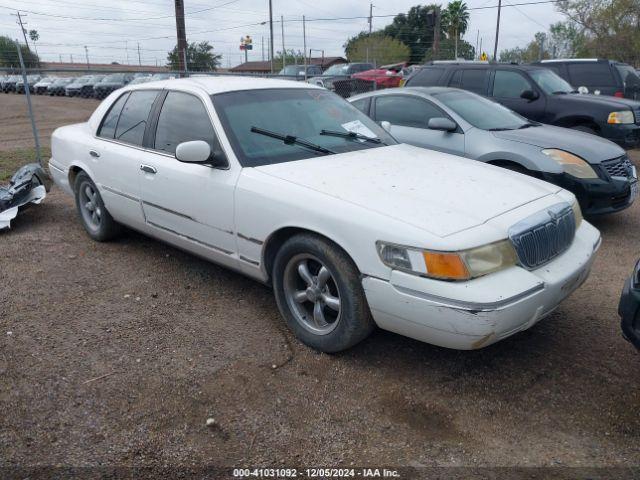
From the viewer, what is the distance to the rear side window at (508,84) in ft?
28.0

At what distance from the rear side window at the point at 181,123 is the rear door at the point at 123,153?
0.22 metres

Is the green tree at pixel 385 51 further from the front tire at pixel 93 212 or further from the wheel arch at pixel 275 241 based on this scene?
the wheel arch at pixel 275 241

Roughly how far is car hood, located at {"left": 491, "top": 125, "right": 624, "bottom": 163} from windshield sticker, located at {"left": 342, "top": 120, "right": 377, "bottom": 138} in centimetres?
216

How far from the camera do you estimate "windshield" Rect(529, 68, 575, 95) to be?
8.52 m

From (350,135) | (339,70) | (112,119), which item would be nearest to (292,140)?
(350,135)

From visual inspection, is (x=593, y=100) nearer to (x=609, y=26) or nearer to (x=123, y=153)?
(x=123, y=153)

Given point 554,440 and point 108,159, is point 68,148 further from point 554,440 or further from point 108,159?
point 554,440

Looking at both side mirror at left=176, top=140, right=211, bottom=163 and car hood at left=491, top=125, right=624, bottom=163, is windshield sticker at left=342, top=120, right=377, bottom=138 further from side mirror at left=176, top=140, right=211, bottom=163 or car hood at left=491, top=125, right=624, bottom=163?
car hood at left=491, top=125, right=624, bottom=163

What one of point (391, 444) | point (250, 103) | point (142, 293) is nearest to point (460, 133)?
point (250, 103)

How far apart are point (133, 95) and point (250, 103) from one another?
55.8 inches

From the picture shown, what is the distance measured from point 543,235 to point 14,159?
31.5 feet

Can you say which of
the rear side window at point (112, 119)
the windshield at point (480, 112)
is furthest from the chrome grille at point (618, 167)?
the rear side window at point (112, 119)

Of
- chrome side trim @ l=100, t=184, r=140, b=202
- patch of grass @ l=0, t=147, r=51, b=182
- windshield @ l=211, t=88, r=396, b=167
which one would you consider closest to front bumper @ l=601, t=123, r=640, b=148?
windshield @ l=211, t=88, r=396, b=167

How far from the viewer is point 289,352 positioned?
3432 mm
